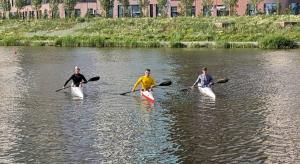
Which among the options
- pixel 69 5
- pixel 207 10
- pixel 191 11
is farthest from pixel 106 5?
pixel 207 10

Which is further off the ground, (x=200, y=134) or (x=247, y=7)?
(x=247, y=7)

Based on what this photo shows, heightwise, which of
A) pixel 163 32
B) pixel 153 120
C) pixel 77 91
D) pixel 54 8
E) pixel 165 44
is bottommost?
pixel 153 120

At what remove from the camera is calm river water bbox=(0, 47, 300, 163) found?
21.2 m

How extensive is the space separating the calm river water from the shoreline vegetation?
35952 millimetres

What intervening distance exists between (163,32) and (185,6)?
74.8 feet

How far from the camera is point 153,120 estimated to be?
27.6m

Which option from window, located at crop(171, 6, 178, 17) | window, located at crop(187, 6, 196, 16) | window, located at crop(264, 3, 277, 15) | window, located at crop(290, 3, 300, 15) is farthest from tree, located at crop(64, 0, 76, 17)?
window, located at crop(290, 3, 300, 15)

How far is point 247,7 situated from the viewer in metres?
→ 124

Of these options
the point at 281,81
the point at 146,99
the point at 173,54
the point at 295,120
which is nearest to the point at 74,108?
the point at 146,99

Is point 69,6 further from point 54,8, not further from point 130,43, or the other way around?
point 130,43

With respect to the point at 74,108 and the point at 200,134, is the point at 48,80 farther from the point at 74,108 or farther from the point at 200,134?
the point at 200,134

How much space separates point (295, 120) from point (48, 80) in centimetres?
2342

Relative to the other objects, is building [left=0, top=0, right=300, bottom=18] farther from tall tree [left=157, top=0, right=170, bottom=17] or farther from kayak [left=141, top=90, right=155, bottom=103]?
kayak [left=141, top=90, right=155, bottom=103]

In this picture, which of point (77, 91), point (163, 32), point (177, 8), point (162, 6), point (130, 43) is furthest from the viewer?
point (177, 8)
